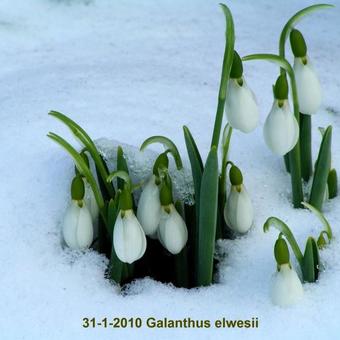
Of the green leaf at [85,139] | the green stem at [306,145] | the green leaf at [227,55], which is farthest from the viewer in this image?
the green stem at [306,145]

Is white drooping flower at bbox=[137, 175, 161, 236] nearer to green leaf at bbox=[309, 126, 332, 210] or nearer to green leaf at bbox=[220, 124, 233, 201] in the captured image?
green leaf at bbox=[220, 124, 233, 201]

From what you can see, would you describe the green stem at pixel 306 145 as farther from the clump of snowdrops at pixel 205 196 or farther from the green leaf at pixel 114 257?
the green leaf at pixel 114 257

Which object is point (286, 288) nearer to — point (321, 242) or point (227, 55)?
point (321, 242)

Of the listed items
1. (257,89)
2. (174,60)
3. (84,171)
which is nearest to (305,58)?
(84,171)

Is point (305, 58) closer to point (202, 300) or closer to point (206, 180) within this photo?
point (206, 180)

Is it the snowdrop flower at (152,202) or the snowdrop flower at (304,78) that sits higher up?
the snowdrop flower at (304,78)

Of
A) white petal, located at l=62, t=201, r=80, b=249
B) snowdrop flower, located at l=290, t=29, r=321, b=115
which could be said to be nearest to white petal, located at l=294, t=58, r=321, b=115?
snowdrop flower, located at l=290, t=29, r=321, b=115

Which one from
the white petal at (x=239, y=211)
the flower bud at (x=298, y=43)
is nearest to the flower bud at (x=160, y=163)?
the white petal at (x=239, y=211)
